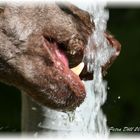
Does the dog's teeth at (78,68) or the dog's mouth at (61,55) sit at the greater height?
the dog's mouth at (61,55)

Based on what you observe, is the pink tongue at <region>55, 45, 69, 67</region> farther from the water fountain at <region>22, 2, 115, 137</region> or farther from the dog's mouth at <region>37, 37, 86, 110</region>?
the water fountain at <region>22, 2, 115, 137</region>

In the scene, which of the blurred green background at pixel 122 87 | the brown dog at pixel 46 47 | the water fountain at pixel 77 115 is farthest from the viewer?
the blurred green background at pixel 122 87

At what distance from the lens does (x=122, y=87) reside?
439cm

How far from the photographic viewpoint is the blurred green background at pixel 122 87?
428 centimetres

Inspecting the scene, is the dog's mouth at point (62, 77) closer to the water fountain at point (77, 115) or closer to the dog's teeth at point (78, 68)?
the dog's teeth at point (78, 68)

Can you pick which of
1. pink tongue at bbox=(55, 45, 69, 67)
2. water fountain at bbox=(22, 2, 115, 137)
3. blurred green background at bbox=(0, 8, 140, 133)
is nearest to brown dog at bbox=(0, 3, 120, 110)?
pink tongue at bbox=(55, 45, 69, 67)

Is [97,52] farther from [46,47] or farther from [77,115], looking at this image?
[77,115]

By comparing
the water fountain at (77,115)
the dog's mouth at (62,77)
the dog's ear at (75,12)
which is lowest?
the water fountain at (77,115)

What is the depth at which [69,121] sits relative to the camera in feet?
9.27

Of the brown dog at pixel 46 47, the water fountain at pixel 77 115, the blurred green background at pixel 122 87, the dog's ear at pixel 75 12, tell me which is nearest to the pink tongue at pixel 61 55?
the brown dog at pixel 46 47

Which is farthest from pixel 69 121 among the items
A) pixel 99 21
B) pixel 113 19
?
pixel 113 19

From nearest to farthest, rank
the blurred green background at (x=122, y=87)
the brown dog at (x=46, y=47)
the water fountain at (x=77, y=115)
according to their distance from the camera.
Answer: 1. the brown dog at (x=46, y=47)
2. the water fountain at (x=77, y=115)
3. the blurred green background at (x=122, y=87)

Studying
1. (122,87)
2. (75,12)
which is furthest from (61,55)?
(122,87)

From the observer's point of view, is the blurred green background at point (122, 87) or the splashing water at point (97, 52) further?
the blurred green background at point (122, 87)
